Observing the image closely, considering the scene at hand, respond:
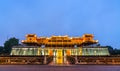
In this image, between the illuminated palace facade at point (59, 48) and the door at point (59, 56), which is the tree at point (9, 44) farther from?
the door at point (59, 56)

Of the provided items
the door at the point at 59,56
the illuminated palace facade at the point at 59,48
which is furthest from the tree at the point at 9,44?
the door at the point at 59,56

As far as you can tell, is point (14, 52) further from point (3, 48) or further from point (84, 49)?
point (3, 48)

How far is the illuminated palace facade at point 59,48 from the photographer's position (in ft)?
353

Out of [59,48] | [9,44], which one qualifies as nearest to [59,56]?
[59,48]

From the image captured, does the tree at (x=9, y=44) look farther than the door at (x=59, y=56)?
Yes

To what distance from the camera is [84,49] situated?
109 m

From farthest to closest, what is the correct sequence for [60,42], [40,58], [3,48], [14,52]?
[3,48] < [60,42] < [14,52] < [40,58]

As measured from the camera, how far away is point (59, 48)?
11194 cm

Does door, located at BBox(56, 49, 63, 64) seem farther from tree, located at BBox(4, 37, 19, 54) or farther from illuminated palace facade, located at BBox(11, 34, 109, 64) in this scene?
tree, located at BBox(4, 37, 19, 54)

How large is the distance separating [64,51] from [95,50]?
34.6ft

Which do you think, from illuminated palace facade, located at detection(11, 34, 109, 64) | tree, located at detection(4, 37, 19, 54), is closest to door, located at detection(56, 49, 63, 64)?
illuminated palace facade, located at detection(11, 34, 109, 64)

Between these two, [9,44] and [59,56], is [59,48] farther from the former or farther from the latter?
[9,44]

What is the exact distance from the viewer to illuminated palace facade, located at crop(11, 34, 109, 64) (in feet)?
353

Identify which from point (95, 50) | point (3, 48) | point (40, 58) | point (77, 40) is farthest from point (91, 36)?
point (3, 48)
